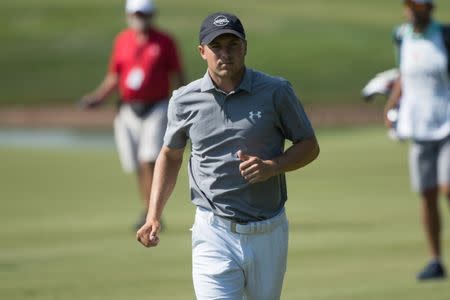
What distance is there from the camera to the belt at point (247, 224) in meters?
7.73

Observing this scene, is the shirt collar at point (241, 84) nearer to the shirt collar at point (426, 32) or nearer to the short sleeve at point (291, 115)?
the short sleeve at point (291, 115)

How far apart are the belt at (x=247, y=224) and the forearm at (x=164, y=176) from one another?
291mm

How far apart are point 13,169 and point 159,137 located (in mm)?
7083

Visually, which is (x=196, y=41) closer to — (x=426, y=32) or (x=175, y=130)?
(x=426, y=32)

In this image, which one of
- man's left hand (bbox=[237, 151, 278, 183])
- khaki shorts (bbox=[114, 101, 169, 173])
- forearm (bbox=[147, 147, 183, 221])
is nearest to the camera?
man's left hand (bbox=[237, 151, 278, 183])

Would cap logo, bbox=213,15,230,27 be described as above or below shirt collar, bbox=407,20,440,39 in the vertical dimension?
above

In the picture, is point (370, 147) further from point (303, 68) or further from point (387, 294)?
point (303, 68)

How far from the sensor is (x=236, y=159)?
7.71m

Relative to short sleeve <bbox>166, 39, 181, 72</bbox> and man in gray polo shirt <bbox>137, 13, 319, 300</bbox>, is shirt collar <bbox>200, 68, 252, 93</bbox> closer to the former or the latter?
man in gray polo shirt <bbox>137, 13, 319, 300</bbox>

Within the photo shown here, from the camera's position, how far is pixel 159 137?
1606 centimetres

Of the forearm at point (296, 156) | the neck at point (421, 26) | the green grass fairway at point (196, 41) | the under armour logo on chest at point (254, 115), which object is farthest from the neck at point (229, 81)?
the green grass fairway at point (196, 41)

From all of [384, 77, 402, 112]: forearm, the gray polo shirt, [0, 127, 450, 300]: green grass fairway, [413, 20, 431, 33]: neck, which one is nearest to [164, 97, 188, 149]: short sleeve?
the gray polo shirt

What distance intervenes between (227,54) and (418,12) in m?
4.91

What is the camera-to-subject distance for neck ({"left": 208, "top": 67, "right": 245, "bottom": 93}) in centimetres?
765
